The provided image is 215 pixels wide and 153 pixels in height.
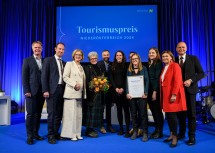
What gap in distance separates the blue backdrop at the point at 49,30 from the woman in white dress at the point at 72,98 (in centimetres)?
389

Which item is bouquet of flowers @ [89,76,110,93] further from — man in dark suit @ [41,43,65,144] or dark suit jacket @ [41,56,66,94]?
dark suit jacket @ [41,56,66,94]

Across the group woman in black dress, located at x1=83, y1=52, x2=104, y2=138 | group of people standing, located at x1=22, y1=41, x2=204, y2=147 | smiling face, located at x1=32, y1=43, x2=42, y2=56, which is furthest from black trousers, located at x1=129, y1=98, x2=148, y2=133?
smiling face, located at x1=32, y1=43, x2=42, y2=56

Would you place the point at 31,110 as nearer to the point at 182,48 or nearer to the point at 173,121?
the point at 173,121

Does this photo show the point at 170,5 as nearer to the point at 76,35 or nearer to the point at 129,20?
the point at 129,20

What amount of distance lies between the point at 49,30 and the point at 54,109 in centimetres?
457

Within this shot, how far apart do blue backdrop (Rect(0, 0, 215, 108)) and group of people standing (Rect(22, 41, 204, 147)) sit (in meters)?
3.61

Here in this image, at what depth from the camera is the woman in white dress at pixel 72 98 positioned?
155 inches

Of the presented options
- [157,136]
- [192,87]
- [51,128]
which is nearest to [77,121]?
[51,128]

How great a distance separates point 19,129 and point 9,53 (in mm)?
3739

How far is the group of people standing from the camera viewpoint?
3686mm

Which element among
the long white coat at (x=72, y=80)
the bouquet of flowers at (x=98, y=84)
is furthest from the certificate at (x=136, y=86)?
the long white coat at (x=72, y=80)

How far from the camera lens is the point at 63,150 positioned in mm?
3406

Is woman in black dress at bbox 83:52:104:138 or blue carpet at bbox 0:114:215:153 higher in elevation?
woman in black dress at bbox 83:52:104:138

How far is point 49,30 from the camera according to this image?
782 centimetres
